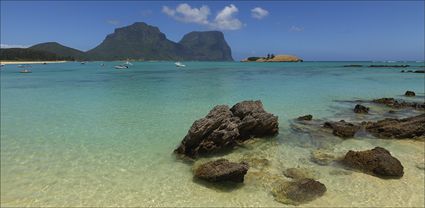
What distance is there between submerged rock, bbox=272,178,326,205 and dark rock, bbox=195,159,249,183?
1105 mm

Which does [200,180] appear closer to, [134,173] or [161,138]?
[134,173]

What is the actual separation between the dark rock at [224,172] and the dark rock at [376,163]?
13.9ft

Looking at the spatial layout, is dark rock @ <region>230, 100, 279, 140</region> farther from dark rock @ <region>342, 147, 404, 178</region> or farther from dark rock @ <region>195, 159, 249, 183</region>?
dark rock @ <region>195, 159, 249, 183</region>

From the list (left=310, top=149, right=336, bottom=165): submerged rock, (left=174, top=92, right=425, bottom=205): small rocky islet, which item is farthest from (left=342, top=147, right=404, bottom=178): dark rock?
(left=310, top=149, right=336, bottom=165): submerged rock

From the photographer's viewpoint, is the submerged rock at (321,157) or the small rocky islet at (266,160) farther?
the submerged rock at (321,157)

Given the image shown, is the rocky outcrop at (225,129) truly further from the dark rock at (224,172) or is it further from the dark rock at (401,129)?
the dark rock at (401,129)

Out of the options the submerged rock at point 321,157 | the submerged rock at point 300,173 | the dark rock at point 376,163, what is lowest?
the submerged rock at point 300,173

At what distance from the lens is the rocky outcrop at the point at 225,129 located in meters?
12.5

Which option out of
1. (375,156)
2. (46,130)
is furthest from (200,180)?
(46,130)

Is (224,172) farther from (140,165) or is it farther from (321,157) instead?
(321,157)

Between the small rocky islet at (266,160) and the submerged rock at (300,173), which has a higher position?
the small rocky islet at (266,160)

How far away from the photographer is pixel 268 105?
24766 mm

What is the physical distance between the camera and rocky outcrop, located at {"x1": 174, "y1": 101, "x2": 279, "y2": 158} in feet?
41.1

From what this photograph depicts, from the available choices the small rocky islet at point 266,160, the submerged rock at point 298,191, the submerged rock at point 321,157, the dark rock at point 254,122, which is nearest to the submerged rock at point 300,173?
the small rocky islet at point 266,160
